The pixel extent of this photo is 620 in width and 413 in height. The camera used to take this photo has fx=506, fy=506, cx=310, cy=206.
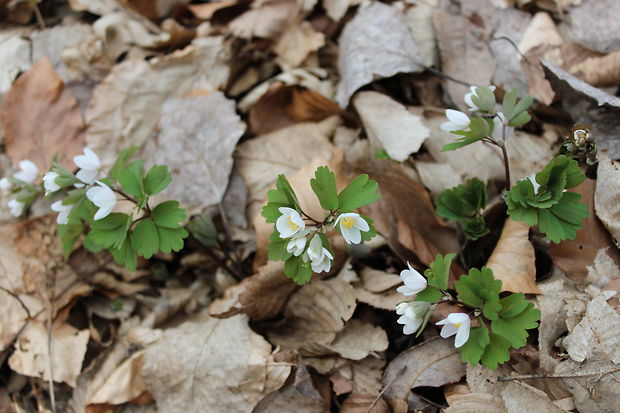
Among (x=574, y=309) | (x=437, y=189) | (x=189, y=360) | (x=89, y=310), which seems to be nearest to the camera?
(x=574, y=309)

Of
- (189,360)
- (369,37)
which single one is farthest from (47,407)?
(369,37)

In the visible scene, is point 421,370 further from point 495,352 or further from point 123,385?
point 123,385

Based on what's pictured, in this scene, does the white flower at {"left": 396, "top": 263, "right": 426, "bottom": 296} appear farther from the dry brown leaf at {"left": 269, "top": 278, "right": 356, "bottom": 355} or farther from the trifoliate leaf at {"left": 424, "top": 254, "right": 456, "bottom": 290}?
the dry brown leaf at {"left": 269, "top": 278, "right": 356, "bottom": 355}

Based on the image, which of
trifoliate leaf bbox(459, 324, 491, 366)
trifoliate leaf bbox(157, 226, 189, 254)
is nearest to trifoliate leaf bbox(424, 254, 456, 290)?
trifoliate leaf bbox(459, 324, 491, 366)

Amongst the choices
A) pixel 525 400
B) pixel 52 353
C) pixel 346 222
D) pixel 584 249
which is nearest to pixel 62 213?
pixel 52 353

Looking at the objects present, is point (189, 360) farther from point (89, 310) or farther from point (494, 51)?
point (494, 51)

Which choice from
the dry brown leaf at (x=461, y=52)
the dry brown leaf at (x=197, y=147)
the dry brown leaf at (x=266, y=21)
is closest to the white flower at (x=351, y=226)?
the dry brown leaf at (x=197, y=147)
